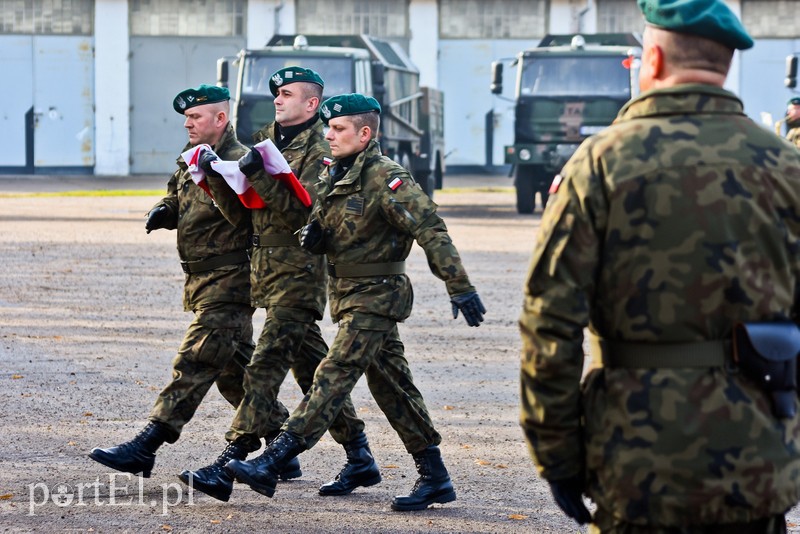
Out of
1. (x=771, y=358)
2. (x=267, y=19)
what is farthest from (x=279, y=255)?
(x=267, y=19)

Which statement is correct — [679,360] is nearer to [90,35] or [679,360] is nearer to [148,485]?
[148,485]

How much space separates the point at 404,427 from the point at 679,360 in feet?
9.45

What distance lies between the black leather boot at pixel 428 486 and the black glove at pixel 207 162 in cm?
147

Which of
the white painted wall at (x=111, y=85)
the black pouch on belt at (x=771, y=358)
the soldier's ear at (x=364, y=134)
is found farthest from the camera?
the white painted wall at (x=111, y=85)

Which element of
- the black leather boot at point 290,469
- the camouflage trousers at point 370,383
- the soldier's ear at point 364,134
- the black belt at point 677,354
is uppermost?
the soldier's ear at point 364,134

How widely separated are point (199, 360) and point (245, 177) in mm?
824

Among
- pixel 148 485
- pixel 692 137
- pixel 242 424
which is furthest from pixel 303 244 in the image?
pixel 692 137

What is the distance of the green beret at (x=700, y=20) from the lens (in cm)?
326

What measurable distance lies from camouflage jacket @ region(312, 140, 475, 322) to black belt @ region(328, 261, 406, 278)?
0.01 meters

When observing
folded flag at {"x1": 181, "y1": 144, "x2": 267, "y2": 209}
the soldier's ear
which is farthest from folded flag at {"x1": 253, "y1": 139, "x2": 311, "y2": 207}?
the soldier's ear

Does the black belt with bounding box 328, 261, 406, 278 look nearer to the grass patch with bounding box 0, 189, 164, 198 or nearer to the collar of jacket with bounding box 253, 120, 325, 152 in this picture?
the collar of jacket with bounding box 253, 120, 325, 152

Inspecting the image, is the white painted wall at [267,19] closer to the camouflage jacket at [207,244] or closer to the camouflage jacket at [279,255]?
the camouflage jacket at [207,244]

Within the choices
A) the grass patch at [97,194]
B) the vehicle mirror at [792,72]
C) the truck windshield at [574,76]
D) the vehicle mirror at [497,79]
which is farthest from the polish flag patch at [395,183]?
the grass patch at [97,194]

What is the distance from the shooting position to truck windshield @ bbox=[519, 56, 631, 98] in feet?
78.2
